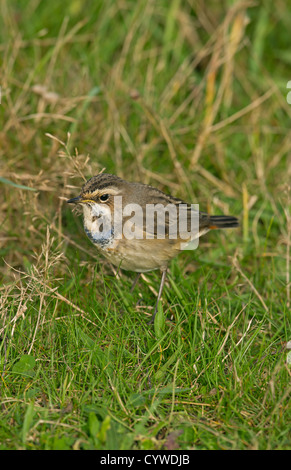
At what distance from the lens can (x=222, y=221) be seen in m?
6.47

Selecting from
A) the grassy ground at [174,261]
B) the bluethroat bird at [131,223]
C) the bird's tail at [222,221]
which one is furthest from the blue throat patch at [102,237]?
the bird's tail at [222,221]

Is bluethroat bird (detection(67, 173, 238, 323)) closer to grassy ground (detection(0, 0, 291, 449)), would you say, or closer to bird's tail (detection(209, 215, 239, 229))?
grassy ground (detection(0, 0, 291, 449))

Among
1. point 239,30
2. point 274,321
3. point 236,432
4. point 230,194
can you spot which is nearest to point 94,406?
point 236,432

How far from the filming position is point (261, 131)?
8406mm

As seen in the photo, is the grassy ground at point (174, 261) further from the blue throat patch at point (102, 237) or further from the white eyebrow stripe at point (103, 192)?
the white eyebrow stripe at point (103, 192)

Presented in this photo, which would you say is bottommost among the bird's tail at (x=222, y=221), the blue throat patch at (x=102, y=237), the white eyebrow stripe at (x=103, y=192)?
the blue throat patch at (x=102, y=237)

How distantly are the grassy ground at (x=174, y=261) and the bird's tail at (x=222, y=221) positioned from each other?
342 mm

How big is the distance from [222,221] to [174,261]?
0.65m

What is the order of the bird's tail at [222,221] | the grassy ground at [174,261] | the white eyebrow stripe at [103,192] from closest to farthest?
1. the grassy ground at [174,261]
2. the white eyebrow stripe at [103,192]
3. the bird's tail at [222,221]

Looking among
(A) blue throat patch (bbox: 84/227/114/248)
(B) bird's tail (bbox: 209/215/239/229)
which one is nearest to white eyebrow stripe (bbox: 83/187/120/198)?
(A) blue throat patch (bbox: 84/227/114/248)

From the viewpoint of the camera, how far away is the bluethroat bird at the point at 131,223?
217 inches

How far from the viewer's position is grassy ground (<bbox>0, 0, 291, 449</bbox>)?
4488 mm

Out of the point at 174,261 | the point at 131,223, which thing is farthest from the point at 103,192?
the point at 174,261

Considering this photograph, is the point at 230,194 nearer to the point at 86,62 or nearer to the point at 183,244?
the point at 183,244
